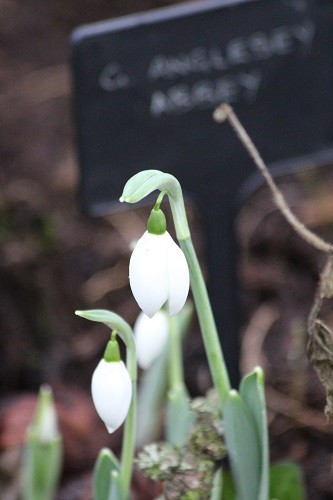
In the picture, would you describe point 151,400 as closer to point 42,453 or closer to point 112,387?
point 42,453

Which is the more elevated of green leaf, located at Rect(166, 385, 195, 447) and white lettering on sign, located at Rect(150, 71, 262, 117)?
white lettering on sign, located at Rect(150, 71, 262, 117)

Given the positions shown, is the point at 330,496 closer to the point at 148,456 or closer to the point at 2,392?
the point at 148,456

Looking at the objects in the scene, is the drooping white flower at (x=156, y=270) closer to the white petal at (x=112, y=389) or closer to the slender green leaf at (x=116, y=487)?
the white petal at (x=112, y=389)

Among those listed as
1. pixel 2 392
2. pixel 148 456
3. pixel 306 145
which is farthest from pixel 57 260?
pixel 148 456

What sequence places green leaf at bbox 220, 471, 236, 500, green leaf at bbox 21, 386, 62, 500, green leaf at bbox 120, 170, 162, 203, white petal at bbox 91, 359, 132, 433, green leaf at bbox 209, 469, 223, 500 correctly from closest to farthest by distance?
green leaf at bbox 120, 170, 162, 203, white petal at bbox 91, 359, 132, 433, green leaf at bbox 209, 469, 223, 500, green leaf at bbox 220, 471, 236, 500, green leaf at bbox 21, 386, 62, 500

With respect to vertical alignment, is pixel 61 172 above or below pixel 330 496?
above

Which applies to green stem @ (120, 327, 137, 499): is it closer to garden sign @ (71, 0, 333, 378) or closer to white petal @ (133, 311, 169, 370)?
white petal @ (133, 311, 169, 370)

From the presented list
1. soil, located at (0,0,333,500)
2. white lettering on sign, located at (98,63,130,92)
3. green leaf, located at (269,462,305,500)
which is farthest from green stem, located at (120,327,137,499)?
white lettering on sign, located at (98,63,130,92)
